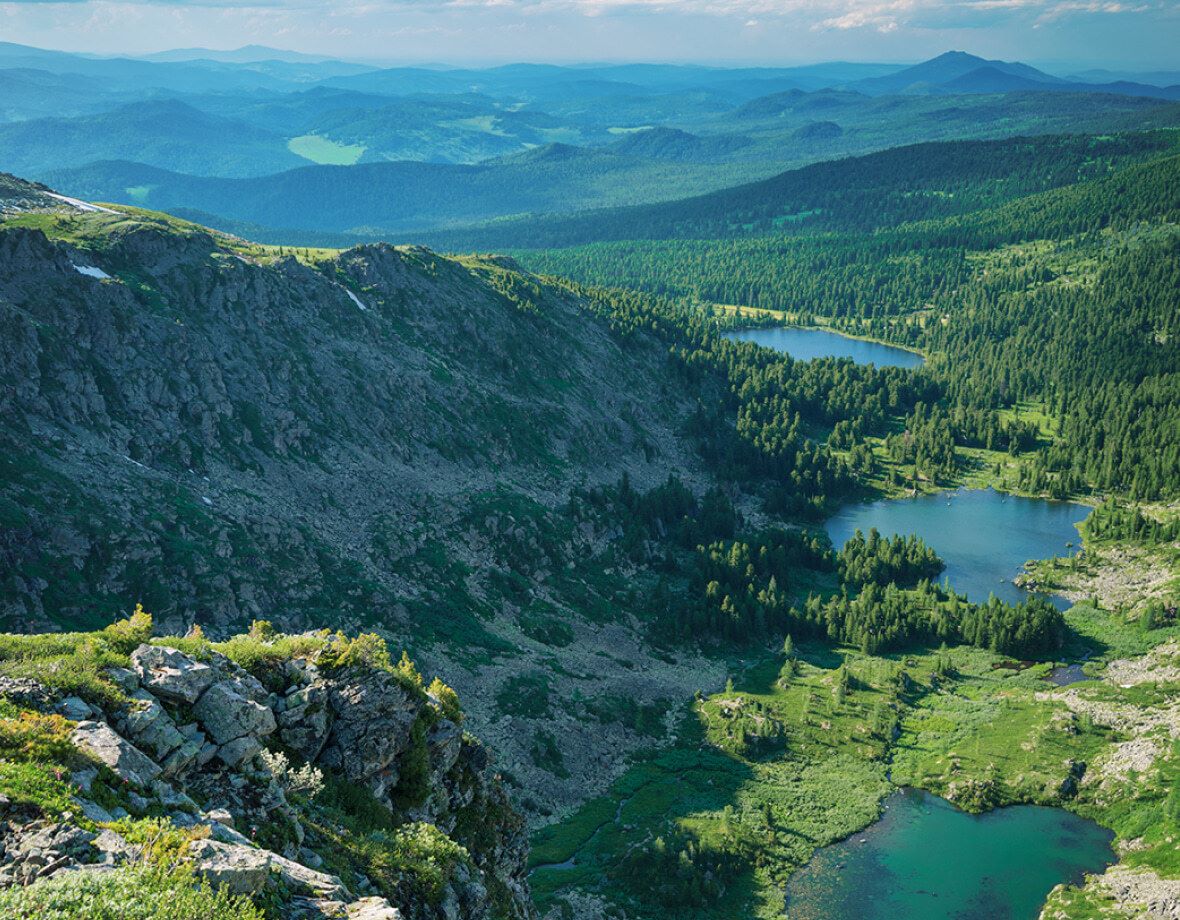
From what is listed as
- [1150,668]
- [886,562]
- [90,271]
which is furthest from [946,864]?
[90,271]

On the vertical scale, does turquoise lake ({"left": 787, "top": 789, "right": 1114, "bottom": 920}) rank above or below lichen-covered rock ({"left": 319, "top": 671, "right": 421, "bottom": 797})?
below

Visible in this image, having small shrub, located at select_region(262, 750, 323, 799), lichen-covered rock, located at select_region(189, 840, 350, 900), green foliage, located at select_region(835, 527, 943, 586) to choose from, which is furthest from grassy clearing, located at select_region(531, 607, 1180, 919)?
lichen-covered rock, located at select_region(189, 840, 350, 900)

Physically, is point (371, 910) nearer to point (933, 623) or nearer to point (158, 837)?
point (158, 837)

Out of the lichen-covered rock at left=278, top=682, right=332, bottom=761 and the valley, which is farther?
the lichen-covered rock at left=278, top=682, right=332, bottom=761

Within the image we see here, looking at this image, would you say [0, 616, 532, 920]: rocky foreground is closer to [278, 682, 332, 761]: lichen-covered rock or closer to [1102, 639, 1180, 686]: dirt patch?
[278, 682, 332, 761]: lichen-covered rock

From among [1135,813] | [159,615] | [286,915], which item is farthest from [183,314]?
[1135,813]

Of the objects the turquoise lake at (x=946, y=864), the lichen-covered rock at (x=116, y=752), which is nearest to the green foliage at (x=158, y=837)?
the lichen-covered rock at (x=116, y=752)
